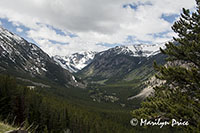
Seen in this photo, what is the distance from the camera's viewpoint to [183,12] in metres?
18.6

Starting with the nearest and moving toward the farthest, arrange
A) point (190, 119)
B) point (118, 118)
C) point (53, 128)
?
1. point (190, 119)
2. point (53, 128)
3. point (118, 118)

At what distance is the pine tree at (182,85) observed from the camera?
13500mm

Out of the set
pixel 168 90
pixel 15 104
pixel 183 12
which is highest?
pixel 183 12

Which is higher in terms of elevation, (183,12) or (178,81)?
(183,12)

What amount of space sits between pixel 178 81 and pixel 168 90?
1332 millimetres

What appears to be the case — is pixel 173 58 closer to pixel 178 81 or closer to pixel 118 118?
pixel 178 81

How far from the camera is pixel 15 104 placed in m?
71.6

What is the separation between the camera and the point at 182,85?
52.6 feet

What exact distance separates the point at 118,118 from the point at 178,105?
149 m

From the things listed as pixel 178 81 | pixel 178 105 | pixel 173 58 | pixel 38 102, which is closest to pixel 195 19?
pixel 173 58

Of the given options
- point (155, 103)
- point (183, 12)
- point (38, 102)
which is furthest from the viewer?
point (38, 102)

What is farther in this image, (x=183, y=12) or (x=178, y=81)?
(x=183, y=12)

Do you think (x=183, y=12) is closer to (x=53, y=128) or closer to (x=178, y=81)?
(x=178, y=81)

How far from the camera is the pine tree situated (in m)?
13.5
